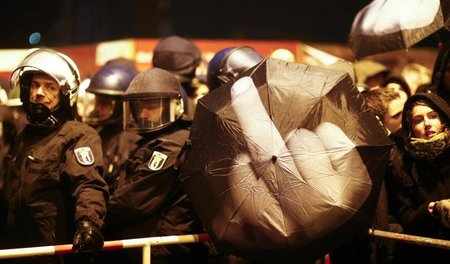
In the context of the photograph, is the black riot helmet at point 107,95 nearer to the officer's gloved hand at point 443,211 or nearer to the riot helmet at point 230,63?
the riot helmet at point 230,63

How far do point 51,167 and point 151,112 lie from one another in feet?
3.03

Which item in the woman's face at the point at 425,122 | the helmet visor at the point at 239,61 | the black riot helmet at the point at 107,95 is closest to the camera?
the woman's face at the point at 425,122

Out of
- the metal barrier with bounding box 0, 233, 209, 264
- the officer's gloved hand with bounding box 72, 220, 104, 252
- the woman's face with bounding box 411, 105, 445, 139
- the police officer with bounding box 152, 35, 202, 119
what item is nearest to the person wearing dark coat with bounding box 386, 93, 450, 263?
the woman's face with bounding box 411, 105, 445, 139

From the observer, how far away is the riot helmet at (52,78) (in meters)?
5.72

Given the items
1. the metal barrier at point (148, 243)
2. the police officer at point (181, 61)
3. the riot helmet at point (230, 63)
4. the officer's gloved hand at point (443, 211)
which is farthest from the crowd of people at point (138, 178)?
the police officer at point (181, 61)

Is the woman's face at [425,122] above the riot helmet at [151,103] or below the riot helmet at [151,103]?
above

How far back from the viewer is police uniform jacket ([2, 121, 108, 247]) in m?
5.44

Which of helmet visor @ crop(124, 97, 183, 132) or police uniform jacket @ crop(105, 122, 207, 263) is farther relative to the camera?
helmet visor @ crop(124, 97, 183, 132)

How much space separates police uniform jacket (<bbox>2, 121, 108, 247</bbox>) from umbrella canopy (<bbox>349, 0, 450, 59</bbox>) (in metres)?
2.60

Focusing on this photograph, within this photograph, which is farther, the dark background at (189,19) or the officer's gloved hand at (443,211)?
the dark background at (189,19)

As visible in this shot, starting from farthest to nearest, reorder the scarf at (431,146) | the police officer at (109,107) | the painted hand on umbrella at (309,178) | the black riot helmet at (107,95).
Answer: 1. the black riot helmet at (107,95)
2. the police officer at (109,107)
3. the scarf at (431,146)
4. the painted hand on umbrella at (309,178)

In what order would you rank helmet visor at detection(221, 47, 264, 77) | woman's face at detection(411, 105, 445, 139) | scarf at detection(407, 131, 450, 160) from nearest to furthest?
scarf at detection(407, 131, 450, 160) < woman's face at detection(411, 105, 445, 139) < helmet visor at detection(221, 47, 264, 77)

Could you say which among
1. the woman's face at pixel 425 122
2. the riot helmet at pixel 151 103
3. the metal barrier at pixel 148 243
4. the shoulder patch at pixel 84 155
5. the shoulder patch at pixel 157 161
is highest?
the woman's face at pixel 425 122

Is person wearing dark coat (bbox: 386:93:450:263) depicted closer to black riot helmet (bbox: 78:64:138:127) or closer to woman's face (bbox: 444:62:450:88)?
woman's face (bbox: 444:62:450:88)
